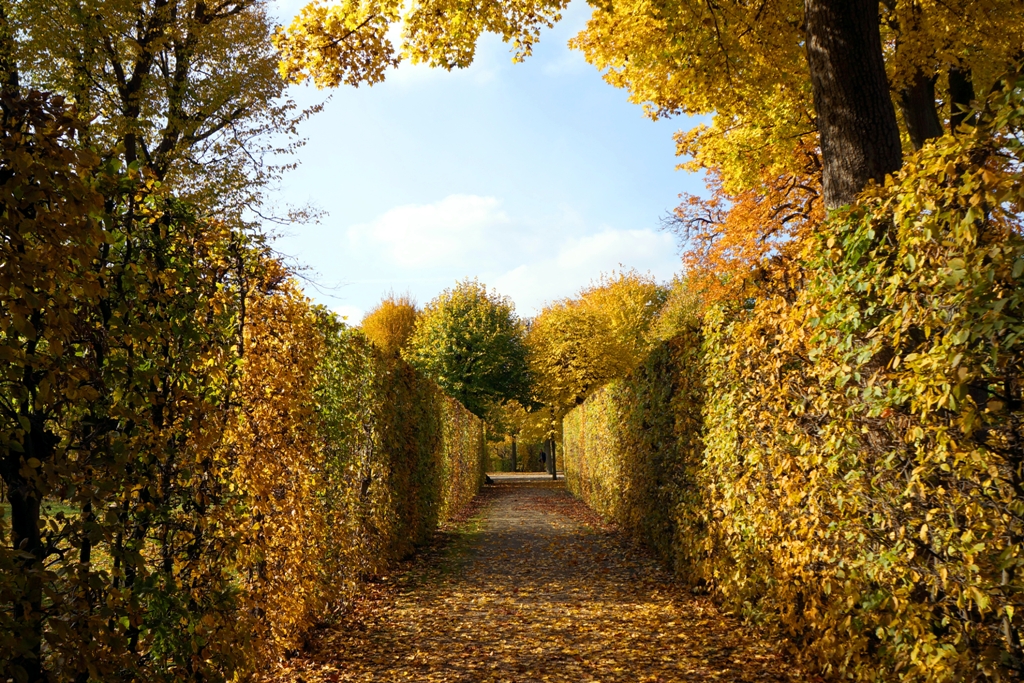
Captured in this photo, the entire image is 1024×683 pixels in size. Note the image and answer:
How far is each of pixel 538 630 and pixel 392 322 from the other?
41178mm

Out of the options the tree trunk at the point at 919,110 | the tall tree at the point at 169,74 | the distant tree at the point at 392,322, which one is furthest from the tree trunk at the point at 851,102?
the distant tree at the point at 392,322

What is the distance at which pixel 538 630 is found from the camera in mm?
6926

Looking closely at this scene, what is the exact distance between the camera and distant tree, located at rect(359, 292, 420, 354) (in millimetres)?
45938

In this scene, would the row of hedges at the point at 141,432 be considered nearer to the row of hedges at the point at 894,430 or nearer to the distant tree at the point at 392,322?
the row of hedges at the point at 894,430

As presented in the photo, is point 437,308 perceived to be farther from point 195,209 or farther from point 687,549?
point 195,209

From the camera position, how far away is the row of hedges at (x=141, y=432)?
2.61m

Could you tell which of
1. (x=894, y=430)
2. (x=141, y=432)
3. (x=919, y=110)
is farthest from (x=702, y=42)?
(x=141, y=432)

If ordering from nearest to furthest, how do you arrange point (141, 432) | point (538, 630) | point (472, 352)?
point (141, 432), point (538, 630), point (472, 352)

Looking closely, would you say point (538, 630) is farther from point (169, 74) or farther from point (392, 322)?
point (392, 322)

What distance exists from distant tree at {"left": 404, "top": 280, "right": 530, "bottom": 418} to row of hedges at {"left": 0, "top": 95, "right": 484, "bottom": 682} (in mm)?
27040

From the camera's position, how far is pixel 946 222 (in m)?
3.48

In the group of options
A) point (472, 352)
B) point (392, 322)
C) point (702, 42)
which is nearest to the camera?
point (702, 42)

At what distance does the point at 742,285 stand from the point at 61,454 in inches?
206

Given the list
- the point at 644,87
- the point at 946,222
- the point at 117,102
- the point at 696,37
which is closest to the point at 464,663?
the point at 946,222
